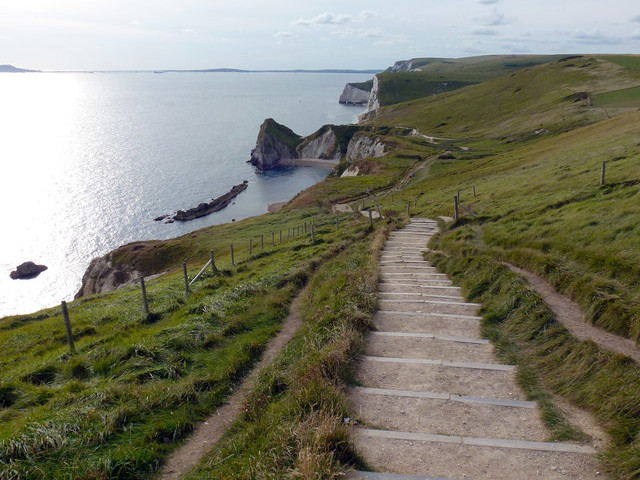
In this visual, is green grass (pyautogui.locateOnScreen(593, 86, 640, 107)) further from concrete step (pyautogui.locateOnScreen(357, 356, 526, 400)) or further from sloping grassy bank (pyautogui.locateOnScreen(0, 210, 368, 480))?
concrete step (pyautogui.locateOnScreen(357, 356, 526, 400))

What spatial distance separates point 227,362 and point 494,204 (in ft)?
90.0

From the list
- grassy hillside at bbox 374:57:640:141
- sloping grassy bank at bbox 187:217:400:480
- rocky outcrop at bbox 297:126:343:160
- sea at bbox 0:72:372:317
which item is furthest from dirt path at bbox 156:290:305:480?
rocky outcrop at bbox 297:126:343:160

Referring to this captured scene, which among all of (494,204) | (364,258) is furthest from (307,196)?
(364,258)

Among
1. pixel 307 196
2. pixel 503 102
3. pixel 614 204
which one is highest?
pixel 503 102

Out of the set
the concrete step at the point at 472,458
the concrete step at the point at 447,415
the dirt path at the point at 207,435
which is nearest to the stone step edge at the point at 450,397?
the concrete step at the point at 447,415

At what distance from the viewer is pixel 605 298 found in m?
11.9

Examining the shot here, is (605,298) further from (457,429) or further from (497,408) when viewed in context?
(457,429)

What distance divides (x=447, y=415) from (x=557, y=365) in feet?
10.5

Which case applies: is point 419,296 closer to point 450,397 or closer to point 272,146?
point 450,397

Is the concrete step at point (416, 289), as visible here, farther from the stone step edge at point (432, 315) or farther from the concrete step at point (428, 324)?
the concrete step at point (428, 324)

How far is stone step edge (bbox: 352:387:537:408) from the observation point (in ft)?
28.2

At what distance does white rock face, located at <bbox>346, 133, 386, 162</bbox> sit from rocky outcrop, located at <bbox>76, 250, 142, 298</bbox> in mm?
77752

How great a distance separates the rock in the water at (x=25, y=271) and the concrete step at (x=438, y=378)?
83516mm

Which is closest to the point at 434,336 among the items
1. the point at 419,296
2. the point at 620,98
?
the point at 419,296
